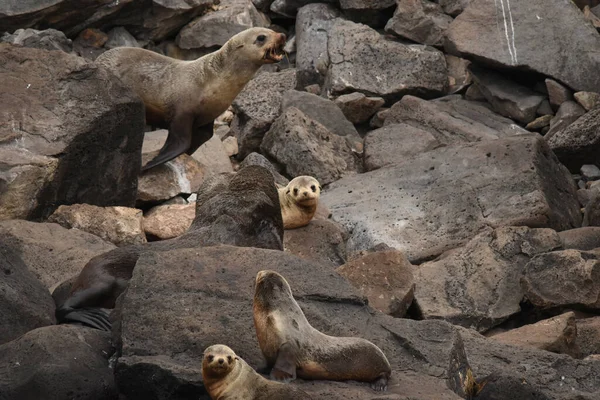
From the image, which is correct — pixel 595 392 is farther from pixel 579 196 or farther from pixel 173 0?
pixel 173 0

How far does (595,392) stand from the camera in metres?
9.14

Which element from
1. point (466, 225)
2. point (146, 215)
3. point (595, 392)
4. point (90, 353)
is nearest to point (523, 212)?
point (466, 225)

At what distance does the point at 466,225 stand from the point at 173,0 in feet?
23.1

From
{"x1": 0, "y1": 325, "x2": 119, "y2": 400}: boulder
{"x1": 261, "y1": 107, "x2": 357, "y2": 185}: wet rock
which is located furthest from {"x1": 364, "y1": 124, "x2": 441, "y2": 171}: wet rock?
{"x1": 0, "y1": 325, "x2": 119, "y2": 400}: boulder

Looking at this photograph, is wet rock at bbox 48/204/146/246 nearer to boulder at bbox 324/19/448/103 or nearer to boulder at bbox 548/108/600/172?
boulder at bbox 548/108/600/172

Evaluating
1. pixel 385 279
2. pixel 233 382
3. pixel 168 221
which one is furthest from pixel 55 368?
pixel 168 221

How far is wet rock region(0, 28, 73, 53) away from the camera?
695 inches

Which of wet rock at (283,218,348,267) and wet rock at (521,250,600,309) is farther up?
wet rock at (521,250,600,309)

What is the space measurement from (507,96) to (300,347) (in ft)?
35.7

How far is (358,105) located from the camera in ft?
59.9

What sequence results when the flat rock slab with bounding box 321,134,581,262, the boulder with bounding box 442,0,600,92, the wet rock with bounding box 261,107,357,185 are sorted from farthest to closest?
the boulder with bounding box 442,0,600,92 → the wet rock with bounding box 261,107,357,185 → the flat rock slab with bounding box 321,134,581,262

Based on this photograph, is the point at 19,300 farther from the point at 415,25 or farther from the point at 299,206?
the point at 415,25

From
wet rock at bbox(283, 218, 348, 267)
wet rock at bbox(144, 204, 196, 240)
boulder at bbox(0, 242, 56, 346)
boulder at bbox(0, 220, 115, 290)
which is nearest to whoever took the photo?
boulder at bbox(0, 242, 56, 346)

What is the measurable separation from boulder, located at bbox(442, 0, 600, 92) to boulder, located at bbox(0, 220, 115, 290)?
7.55m
